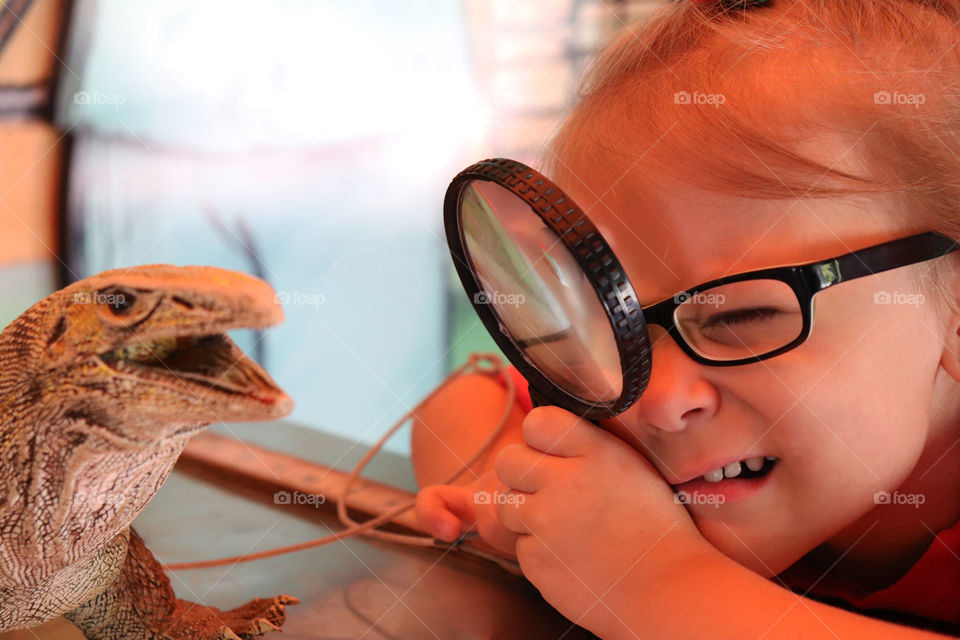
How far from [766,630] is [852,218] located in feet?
1.05

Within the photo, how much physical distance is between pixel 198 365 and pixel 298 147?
1.80 m

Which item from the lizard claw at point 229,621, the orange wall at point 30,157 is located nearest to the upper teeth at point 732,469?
the lizard claw at point 229,621

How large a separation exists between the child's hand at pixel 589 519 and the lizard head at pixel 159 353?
369 millimetres

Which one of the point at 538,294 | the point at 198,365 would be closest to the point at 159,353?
the point at 198,365

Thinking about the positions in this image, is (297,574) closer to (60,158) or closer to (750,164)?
(750,164)

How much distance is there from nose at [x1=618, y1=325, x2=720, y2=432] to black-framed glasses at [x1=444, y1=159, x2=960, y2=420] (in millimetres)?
11

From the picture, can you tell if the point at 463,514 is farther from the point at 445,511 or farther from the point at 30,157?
the point at 30,157

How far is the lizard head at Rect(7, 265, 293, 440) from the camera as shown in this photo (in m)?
0.35

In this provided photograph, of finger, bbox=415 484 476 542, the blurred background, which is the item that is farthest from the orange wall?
finger, bbox=415 484 476 542

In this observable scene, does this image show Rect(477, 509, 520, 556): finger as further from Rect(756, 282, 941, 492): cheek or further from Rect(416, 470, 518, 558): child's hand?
Rect(756, 282, 941, 492): cheek

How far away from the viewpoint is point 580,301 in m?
0.60

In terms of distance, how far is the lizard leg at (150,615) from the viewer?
532 millimetres

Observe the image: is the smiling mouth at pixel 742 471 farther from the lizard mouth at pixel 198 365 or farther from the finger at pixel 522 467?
the lizard mouth at pixel 198 365

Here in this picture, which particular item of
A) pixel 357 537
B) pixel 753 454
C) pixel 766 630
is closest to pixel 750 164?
pixel 753 454
